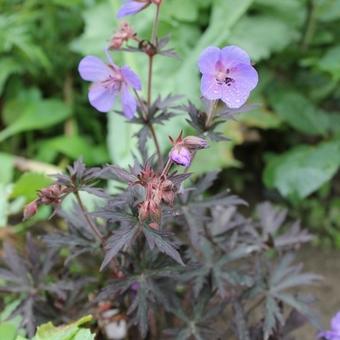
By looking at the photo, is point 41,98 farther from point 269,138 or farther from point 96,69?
point 96,69

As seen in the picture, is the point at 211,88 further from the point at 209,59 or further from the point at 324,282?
the point at 324,282

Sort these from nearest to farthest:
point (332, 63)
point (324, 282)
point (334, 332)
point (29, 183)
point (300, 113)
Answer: point (334, 332), point (29, 183), point (324, 282), point (332, 63), point (300, 113)

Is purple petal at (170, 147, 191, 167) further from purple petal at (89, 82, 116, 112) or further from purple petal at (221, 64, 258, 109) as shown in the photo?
purple petal at (89, 82, 116, 112)

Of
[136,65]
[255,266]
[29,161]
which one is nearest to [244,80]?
[255,266]

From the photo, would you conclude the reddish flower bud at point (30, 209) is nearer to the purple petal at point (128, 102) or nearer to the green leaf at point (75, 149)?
the purple petal at point (128, 102)

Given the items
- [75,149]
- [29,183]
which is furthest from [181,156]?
[75,149]

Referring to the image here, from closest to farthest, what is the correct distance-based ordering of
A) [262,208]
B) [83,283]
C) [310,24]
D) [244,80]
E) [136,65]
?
[244,80]
[83,283]
[262,208]
[136,65]
[310,24]

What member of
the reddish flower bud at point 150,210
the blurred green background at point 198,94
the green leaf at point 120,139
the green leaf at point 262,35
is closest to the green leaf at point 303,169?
the blurred green background at point 198,94
